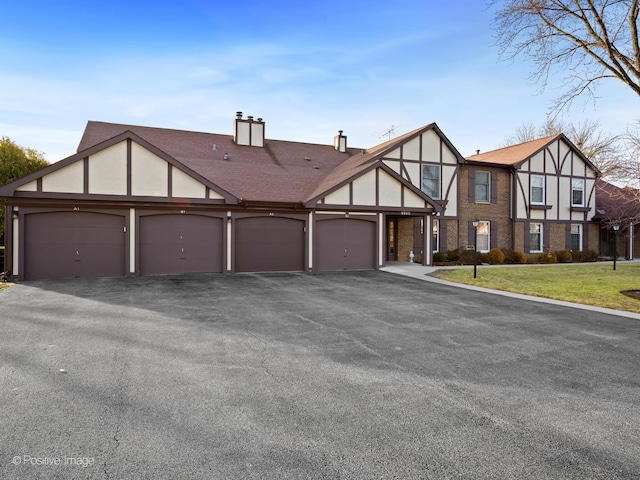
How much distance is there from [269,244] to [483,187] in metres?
14.4

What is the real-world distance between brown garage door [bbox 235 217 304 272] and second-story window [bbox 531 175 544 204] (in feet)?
53.7

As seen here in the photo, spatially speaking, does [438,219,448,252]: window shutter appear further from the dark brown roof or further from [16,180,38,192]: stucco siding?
[16,180,38,192]: stucco siding

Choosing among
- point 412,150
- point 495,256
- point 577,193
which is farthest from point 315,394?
point 577,193

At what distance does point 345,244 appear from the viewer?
A: 17.8 meters

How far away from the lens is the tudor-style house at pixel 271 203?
1389 cm

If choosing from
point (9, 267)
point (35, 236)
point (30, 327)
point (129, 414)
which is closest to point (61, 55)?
point (35, 236)

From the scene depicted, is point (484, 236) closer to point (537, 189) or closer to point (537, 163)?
point (537, 189)

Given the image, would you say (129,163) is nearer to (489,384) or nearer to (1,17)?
(1,17)

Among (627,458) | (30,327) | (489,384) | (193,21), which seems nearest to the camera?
(627,458)

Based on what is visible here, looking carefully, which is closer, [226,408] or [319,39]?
[226,408]

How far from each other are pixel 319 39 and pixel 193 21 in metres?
4.28

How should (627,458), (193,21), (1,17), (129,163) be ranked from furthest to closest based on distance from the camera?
1. (129,163)
2. (193,21)
3. (1,17)
4. (627,458)

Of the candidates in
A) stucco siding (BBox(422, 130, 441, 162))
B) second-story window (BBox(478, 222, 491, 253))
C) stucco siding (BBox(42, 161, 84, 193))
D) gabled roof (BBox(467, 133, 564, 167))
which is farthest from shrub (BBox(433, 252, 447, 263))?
stucco siding (BBox(42, 161, 84, 193))

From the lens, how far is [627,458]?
301 centimetres
